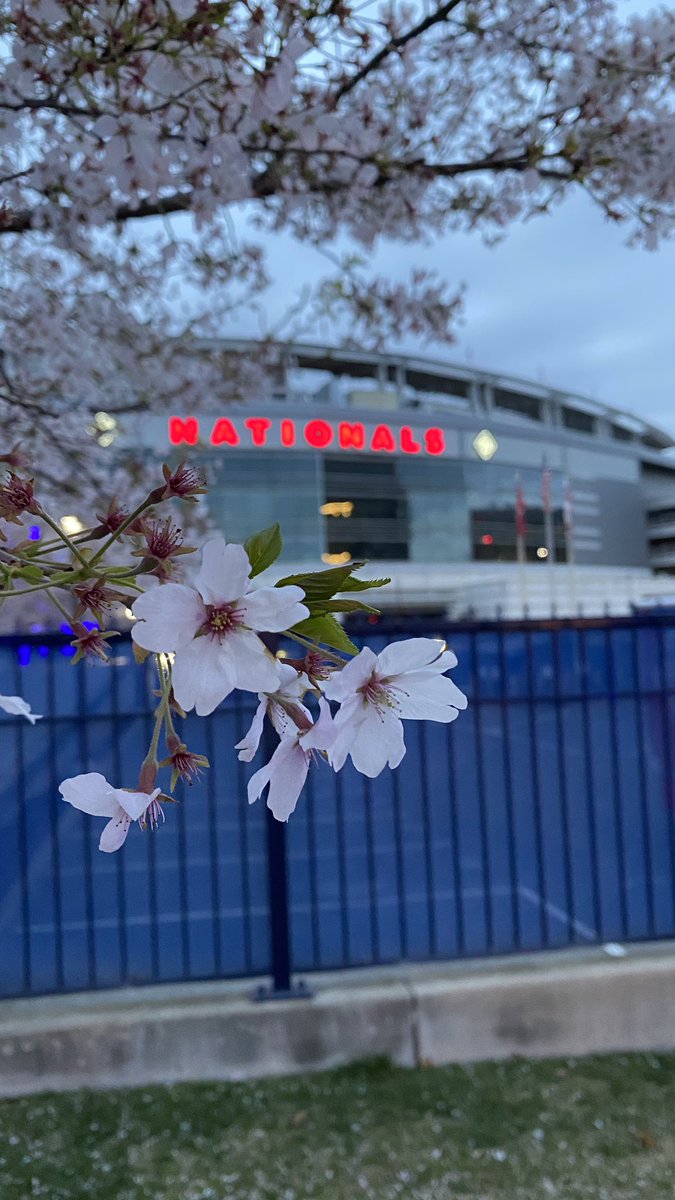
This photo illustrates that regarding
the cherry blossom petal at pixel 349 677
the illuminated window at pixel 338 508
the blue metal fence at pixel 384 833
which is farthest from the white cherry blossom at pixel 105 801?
the illuminated window at pixel 338 508

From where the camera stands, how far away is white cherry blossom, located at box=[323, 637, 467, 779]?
851mm

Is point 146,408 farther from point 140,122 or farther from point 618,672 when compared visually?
point 618,672

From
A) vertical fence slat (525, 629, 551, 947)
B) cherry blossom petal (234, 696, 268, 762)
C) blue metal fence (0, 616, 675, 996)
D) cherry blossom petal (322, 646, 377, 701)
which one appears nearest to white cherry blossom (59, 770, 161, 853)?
cherry blossom petal (234, 696, 268, 762)

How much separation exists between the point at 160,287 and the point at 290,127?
298 cm

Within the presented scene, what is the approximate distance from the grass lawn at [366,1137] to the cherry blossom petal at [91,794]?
2553mm

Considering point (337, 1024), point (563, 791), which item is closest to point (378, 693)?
point (337, 1024)

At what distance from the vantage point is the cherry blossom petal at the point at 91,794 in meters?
0.85

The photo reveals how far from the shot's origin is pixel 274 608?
28.2 inches

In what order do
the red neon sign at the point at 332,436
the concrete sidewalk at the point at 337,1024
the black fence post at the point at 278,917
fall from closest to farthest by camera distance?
the concrete sidewalk at the point at 337,1024 → the black fence post at the point at 278,917 → the red neon sign at the point at 332,436

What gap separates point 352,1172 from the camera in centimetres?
285

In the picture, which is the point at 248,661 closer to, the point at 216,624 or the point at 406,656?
the point at 216,624

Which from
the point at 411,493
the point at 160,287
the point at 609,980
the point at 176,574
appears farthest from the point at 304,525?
the point at 176,574

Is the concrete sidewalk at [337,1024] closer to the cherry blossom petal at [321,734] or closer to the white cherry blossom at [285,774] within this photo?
the white cherry blossom at [285,774]

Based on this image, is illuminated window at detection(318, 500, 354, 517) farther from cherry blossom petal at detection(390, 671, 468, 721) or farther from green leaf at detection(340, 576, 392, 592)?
green leaf at detection(340, 576, 392, 592)
